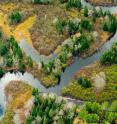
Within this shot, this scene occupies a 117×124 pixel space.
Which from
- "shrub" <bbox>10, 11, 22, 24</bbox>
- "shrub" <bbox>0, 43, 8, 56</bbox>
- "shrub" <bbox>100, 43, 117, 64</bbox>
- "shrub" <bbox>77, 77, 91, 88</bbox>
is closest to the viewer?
A: "shrub" <bbox>77, 77, 91, 88</bbox>

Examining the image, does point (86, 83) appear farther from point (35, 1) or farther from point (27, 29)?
point (35, 1)

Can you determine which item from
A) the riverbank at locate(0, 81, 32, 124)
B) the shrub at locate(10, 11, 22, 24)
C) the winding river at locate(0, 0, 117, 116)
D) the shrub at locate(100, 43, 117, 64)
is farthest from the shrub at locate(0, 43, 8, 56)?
the shrub at locate(100, 43, 117, 64)

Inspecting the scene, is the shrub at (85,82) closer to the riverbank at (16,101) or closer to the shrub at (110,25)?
the riverbank at (16,101)

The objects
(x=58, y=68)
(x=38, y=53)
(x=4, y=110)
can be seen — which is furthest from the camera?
(x=38, y=53)

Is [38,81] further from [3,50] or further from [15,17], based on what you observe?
[15,17]

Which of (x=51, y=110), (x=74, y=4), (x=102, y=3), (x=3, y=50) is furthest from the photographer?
(x=102, y=3)

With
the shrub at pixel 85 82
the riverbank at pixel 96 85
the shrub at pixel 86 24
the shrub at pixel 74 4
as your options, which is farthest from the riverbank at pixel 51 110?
the shrub at pixel 74 4

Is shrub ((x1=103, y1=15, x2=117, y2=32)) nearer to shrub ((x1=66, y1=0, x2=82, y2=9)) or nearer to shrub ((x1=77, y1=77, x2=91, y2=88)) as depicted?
shrub ((x1=66, y1=0, x2=82, y2=9))

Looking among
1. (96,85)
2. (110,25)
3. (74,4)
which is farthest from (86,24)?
(96,85)

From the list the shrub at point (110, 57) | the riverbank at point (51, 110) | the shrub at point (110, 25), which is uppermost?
the shrub at point (110, 25)

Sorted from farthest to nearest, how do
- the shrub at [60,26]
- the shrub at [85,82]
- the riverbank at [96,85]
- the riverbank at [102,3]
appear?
the riverbank at [102,3] → the shrub at [60,26] → the shrub at [85,82] → the riverbank at [96,85]

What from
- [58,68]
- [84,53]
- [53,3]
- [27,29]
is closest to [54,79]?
[58,68]
